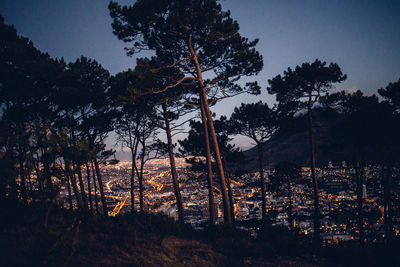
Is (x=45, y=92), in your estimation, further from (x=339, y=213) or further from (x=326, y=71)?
(x=339, y=213)

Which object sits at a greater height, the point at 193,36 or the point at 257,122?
the point at 193,36

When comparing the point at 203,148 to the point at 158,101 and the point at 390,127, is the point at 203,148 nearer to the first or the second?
the point at 158,101

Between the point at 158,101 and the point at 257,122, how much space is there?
333 inches

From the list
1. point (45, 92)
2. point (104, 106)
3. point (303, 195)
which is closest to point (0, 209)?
point (45, 92)

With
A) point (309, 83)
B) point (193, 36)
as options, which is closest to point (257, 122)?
point (309, 83)

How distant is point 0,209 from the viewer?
604 cm

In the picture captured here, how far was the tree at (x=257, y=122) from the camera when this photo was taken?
14520 millimetres

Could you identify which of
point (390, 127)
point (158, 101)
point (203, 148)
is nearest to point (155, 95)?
point (158, 101)

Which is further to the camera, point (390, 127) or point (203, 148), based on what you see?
point (203, 148)

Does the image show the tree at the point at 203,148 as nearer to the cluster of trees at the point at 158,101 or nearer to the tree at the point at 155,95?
the cluster of trees at the point at 158,101

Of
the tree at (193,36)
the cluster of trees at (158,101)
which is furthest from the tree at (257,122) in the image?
the tree at (193,36)

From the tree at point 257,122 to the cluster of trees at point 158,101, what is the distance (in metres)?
0.09

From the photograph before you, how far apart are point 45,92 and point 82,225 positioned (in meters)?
9.86

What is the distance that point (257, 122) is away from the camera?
48.8ft
